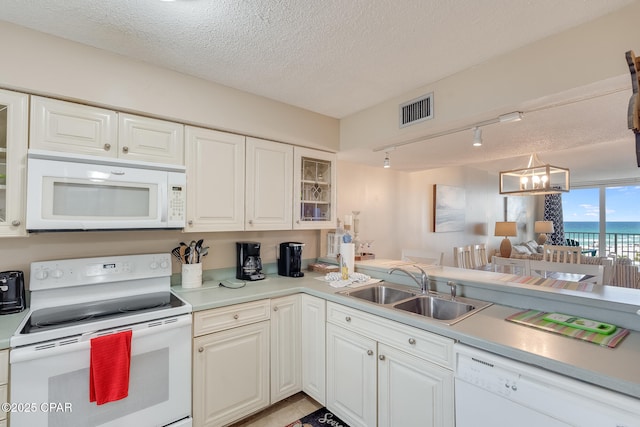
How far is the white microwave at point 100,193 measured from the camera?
1.45 m

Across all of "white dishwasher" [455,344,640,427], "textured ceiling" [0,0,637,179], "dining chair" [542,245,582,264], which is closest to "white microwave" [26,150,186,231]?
"textured ceiling" [0,0,637,179]

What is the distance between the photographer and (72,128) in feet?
5.29

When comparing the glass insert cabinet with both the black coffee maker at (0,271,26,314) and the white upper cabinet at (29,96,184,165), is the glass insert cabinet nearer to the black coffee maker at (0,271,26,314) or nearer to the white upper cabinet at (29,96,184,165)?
the white upper cabinet at (29,96,184,165)

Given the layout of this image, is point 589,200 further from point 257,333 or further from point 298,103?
point 257,333

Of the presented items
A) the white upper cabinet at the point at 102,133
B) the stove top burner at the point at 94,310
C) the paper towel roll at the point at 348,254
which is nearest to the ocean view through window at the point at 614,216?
Answer: the paper towel roll at the point at 348,254

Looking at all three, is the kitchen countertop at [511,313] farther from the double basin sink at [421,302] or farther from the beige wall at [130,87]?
the beige wall at [130,87]

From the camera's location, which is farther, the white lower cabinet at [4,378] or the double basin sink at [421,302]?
the double basin sink at [421,302]

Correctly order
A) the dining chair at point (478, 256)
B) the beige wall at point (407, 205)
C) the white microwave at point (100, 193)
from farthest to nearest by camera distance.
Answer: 1. the dining chair at point (478, 256)
2. the beige wall at point (407, 205)
3. the white microwave at point (100, 193)

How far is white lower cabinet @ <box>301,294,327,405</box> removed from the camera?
200 cm

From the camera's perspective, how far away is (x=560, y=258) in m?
3.79

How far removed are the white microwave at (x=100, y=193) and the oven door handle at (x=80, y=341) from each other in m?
0.57

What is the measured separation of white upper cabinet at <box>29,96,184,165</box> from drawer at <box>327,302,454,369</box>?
4.94ft

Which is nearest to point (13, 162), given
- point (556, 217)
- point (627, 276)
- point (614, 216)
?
point (627, 276)

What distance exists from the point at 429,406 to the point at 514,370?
48cm
